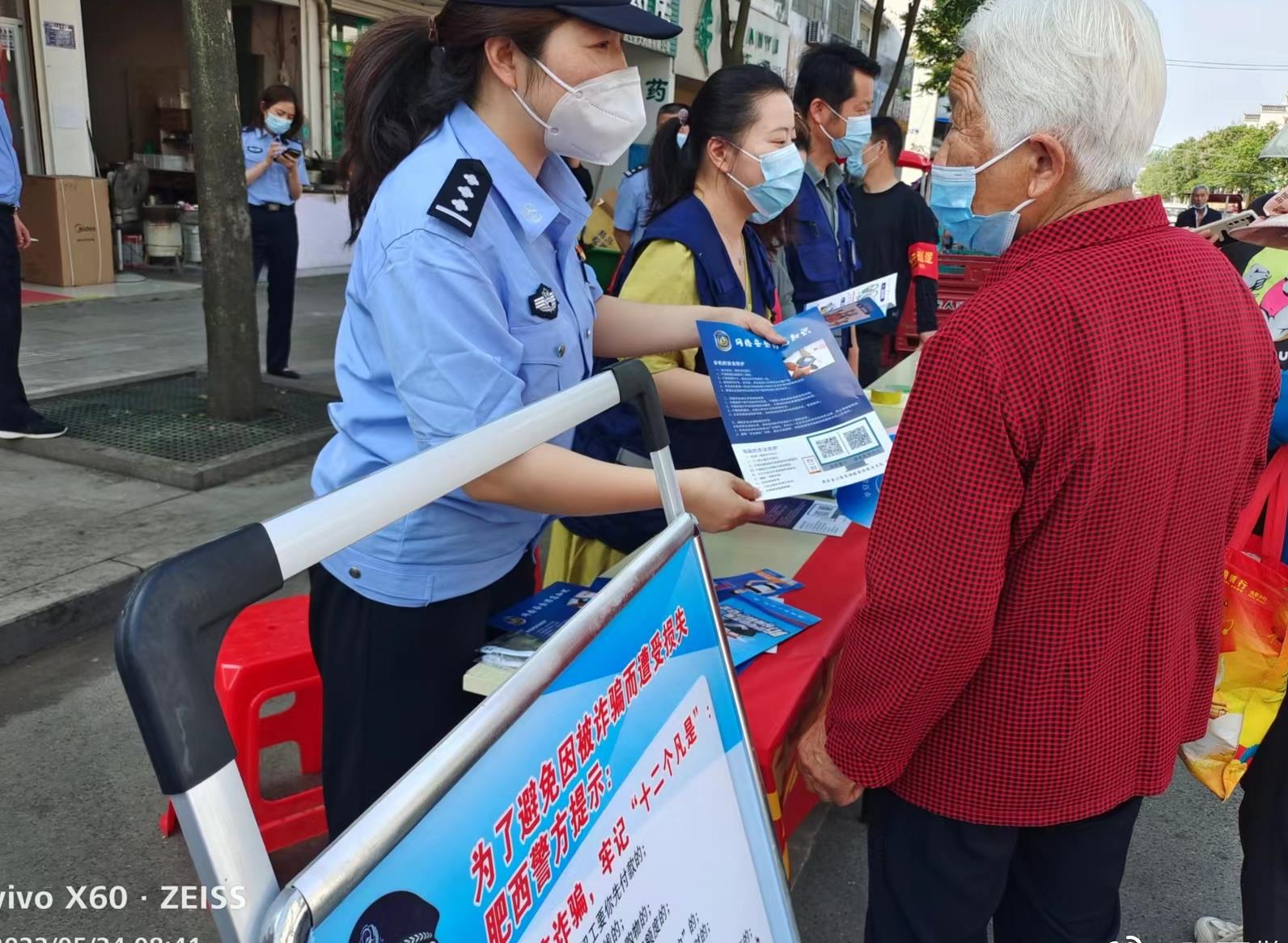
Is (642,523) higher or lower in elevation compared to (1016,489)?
lower

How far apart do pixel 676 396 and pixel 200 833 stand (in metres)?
1.64

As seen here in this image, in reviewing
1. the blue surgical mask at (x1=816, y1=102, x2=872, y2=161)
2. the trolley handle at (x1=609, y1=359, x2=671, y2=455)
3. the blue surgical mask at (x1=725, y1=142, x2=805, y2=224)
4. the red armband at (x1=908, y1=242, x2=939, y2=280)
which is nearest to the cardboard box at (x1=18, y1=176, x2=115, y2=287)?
the blue surgical mask at (x1=816, y1=102, x2=872, y2=161)

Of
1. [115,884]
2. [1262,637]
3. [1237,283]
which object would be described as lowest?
[115,884]

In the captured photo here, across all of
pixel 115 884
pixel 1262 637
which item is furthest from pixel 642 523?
pixel 115 884

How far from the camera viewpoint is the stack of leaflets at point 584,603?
4.74ft

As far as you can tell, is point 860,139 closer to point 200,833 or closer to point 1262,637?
point 1262,637

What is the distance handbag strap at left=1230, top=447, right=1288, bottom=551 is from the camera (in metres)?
2.02

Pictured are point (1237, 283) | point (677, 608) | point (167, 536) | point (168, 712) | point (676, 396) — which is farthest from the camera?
point (167, 536)

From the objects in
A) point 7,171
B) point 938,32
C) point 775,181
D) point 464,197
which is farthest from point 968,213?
point 938,32

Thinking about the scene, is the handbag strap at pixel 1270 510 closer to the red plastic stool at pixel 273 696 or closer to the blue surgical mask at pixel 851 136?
the red plastic stool at pixel 273 696

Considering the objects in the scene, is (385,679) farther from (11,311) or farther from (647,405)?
(11,311)

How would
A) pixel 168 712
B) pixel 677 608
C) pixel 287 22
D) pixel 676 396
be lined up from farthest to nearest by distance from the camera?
pixel 287 22 → pixel 676 396 → pixel 677 608 → pixel 168 712

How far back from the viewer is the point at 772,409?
6.07 feet

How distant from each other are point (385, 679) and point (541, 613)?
0.25 m
